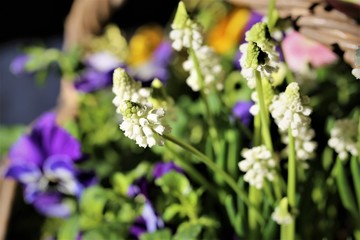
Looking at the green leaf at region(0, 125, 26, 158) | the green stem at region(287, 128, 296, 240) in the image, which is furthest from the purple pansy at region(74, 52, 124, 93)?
the green stem at region(287, 128, 296, 240)

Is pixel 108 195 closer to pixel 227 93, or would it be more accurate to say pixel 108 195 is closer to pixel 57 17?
pixel 227 93

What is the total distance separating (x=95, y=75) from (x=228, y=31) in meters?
0.25

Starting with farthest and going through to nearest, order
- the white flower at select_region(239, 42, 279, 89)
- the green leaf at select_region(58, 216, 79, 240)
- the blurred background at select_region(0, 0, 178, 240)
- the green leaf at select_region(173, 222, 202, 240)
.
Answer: the blurred background at select_region(0, 0, 178, 240), the green leaf at select_region(58, 216, 79, 240), the green leaf at select_region(173, 222, 202, 240), the white flower at select_region(239, 42, 279, 89)

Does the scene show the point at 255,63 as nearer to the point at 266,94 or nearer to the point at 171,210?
the point at 266,94

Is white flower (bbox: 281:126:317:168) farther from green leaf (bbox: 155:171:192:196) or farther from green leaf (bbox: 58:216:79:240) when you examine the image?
green leaf (bbox: 58:216:79:240)

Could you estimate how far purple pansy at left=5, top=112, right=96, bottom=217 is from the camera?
0.58 meters

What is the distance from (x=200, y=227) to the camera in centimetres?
45

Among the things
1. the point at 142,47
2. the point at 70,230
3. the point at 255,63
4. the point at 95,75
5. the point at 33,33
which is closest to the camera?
the point at 255,63

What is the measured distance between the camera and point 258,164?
412mm

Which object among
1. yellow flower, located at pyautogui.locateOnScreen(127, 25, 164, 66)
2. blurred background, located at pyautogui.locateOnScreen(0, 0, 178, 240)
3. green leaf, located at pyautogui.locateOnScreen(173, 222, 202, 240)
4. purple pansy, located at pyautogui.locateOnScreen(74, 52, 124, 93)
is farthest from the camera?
blurred background, located at pyautogui.locateOnScreen(0, 0, 178, 240)

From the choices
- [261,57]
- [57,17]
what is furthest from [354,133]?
[57,17]

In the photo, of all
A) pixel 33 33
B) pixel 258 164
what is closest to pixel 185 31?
pixel 258 164

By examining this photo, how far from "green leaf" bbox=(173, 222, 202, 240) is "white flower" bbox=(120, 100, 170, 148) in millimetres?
120

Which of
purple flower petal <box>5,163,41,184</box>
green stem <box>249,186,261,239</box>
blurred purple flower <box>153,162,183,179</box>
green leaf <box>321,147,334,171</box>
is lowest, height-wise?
green leaf <box>321,147,334,171</box>
